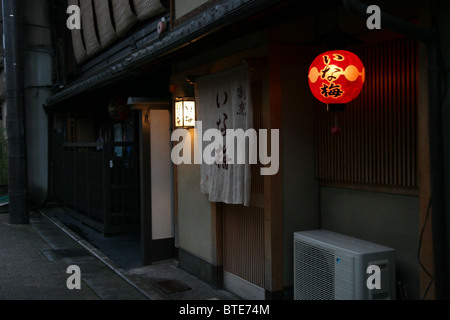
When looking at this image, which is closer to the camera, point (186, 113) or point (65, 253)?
point (186, 113)

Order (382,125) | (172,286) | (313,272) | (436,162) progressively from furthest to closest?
(172,286) → (313,272) → (382,125) → (436,162)

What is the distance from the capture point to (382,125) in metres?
6.11

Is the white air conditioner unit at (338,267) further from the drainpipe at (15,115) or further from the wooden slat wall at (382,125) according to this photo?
the drainpipe at (15,115)

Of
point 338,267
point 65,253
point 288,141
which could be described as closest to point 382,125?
point 288,141

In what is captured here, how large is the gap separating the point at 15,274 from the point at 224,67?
6.42 metres

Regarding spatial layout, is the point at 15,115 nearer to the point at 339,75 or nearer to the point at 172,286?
the point at 172,286

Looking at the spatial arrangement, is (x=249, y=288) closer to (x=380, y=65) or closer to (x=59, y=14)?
(x=380, y=65)

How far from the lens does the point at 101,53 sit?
56.3 ft

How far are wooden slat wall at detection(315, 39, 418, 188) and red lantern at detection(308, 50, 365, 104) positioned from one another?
53 cm

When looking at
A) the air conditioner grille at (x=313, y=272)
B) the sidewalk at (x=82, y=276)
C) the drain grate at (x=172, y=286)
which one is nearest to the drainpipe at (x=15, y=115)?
the sidewalk at (x=82, y=276)

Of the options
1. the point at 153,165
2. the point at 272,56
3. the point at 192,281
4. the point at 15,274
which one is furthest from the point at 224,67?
the point at 15,274

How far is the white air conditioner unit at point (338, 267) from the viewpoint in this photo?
218 inches

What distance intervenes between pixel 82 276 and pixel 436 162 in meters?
7.85

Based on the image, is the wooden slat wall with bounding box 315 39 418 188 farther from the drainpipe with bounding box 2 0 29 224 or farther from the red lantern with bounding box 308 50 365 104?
the drainpipe with bounding box 2 0 29 224
